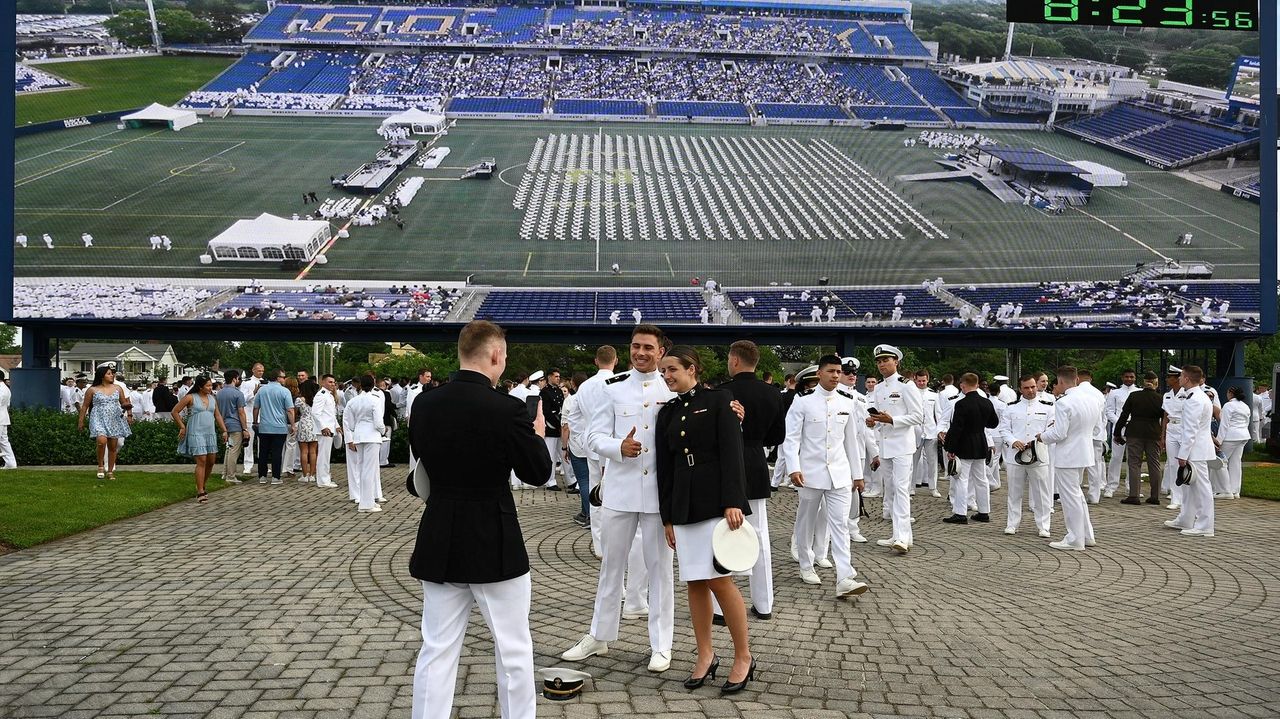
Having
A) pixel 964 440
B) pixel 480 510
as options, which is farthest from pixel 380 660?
pixel 964 440

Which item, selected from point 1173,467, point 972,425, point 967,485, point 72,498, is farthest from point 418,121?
point 1173,467

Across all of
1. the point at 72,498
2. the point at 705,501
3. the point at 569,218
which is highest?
the point at 569,218

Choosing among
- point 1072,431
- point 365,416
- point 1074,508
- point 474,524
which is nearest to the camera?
point 474,524

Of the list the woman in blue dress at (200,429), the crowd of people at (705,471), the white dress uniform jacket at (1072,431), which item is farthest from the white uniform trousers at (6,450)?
the white dress uniform jacket at (1072,431)

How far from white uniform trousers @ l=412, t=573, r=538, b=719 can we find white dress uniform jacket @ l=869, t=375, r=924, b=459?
691 centimetres

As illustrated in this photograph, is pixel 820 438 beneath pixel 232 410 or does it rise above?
above

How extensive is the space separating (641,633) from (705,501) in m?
1.83

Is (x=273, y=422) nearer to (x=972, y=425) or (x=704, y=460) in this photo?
(x=972, y=425)

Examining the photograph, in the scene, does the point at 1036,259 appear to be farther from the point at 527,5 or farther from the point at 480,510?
the point at 480,510

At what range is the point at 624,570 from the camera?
270 inches

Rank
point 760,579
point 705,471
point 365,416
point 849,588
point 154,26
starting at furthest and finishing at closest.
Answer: point 154,26 < point 365,416 < point 849,588 < point 760,579 < point 705,471

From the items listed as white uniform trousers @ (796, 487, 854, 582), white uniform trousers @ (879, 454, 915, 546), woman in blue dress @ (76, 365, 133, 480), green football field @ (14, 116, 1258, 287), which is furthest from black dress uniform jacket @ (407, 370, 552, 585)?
green football field @ (14, 116, 1258, 287)

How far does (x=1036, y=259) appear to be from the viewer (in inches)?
854

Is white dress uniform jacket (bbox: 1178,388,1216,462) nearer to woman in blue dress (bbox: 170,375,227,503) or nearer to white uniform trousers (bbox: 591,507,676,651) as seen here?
white uniform trousers (bbox: 591,507,676,651)
